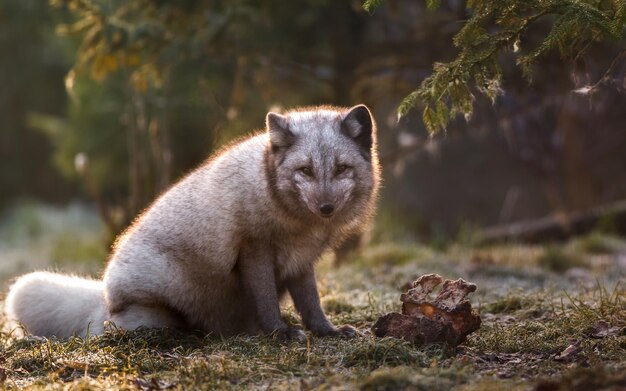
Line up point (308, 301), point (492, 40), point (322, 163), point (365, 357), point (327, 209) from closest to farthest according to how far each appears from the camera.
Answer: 1. point (365, 357)
2. point (492, 40)
3. point (327, 209)
4. point (322, 163)
5. point (308, 301)

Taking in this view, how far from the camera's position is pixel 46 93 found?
20891 mm

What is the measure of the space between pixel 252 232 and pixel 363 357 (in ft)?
3.98

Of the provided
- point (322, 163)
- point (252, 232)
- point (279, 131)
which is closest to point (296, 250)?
point (252, 232)

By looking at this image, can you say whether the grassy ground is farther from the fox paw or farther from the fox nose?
the fox nose

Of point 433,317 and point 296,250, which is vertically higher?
point 296,250

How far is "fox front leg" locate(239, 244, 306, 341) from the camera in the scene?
5.24 metres

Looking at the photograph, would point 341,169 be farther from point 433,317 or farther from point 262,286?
point 433,317

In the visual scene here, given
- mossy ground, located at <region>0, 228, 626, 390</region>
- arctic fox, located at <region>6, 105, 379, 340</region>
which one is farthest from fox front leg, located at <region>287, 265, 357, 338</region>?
mossy ground, located at <region>0, 228, 626, 390</region>

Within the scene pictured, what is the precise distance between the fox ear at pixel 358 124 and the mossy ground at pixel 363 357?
130 cm

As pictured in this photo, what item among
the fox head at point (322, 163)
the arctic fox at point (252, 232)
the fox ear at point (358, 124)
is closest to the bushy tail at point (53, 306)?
the arctic fox at point (252, 232)

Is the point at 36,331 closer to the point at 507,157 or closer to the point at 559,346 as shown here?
the point at 559,346

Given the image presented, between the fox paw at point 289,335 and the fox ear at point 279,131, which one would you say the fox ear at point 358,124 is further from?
the fox paw at point 289,335

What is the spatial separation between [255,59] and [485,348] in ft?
17.0

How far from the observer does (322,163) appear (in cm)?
516
